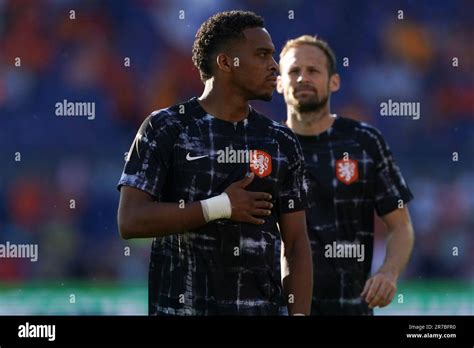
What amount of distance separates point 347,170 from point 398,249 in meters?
0.51

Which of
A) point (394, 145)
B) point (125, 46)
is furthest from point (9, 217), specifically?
point (394, 145)

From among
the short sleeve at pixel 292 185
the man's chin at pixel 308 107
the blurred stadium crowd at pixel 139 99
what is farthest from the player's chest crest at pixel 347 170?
the blurred stadium crowd at pixel 139 99

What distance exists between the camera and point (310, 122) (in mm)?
5273

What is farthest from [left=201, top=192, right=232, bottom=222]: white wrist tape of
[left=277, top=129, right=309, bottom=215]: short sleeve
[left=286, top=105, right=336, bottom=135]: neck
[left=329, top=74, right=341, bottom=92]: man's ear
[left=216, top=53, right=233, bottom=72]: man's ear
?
[left=329, top=74, right=341, bottom=92]: man's ear

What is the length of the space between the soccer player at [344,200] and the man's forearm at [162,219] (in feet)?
5.01

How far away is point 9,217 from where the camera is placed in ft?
28.0

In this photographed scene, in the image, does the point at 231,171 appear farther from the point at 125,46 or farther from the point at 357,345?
the point at 125,46

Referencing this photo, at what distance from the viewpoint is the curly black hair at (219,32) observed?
3.88 metres

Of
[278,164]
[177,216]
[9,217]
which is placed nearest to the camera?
[177,216]

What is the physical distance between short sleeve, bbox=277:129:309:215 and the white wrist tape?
1.08ft

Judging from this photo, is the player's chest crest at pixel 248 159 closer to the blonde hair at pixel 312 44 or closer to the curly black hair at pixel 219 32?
the curly black hair at pixel 219 32

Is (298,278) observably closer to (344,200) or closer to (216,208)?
(216,208)

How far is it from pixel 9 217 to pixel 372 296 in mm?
4788

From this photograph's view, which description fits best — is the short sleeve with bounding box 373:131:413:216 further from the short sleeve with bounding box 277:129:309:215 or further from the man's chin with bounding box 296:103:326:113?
the short sleeve with bounding box 277:129:309:215
